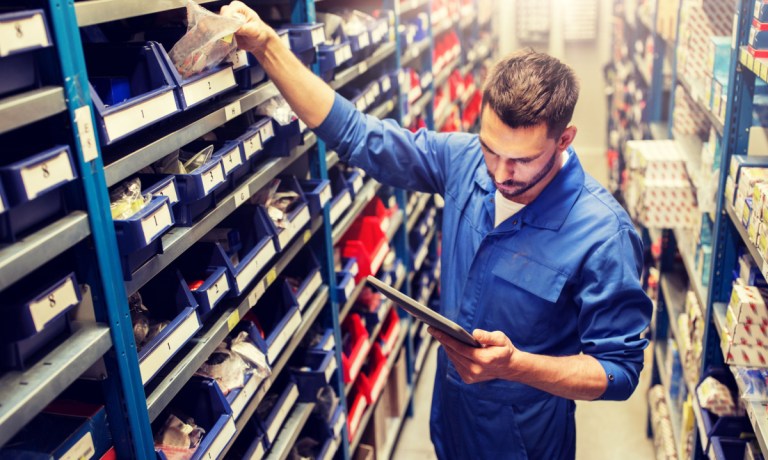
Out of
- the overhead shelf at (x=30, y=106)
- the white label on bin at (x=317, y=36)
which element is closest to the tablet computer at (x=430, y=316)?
the overhead shelf at (x=30, y=106)

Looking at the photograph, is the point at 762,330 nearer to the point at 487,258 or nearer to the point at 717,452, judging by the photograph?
the point at 717,452

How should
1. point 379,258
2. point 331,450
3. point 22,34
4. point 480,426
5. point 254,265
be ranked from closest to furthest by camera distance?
point 22,34
point 254,265
point 480,426
point 331,450
point 379,258

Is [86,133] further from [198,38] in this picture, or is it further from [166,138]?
[198,38]

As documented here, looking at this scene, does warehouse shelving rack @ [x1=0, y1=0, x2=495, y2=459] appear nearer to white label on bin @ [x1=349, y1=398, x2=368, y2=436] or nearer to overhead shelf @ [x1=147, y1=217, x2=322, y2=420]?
overhead shelf @ [x1=147, y1=217, x2=322, y2=420]

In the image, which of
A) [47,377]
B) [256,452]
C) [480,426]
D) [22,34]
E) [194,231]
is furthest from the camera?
[480,426]

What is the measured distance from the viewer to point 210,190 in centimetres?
183

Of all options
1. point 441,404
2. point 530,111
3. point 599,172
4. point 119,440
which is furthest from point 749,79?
point 599,172

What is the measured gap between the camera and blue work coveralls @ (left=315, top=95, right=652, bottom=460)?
2.01m

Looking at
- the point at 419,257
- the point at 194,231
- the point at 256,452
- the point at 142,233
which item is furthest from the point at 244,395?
the point at 419,257

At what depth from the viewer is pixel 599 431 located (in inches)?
162

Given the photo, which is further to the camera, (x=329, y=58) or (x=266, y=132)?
(x=329, y=58)

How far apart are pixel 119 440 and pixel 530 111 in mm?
1186

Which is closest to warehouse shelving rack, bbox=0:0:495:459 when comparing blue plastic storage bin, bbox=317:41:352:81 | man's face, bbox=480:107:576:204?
blue plastic storage bin, bbox=317:41:352:81

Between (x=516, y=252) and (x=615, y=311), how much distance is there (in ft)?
1.01
